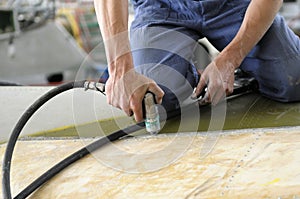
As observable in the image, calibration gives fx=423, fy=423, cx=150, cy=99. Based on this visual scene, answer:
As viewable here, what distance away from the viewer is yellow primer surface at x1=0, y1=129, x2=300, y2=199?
0.84 m

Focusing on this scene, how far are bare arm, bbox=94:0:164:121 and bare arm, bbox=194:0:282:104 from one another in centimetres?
24

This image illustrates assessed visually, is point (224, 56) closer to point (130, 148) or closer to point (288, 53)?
point (288, 53)

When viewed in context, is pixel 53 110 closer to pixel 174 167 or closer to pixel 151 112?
pixel 151 112

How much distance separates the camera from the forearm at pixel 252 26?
1187 mm

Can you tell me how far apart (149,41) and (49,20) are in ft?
10.5

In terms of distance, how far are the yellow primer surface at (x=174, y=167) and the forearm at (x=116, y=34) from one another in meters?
0.21

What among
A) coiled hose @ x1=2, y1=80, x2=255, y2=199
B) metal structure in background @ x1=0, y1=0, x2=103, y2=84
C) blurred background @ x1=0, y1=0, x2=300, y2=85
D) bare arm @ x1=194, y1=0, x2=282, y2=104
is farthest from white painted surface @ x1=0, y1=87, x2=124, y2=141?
metal structure in background @ x1=0, y1=0, x2=103, y2=84

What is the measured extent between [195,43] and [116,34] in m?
0.44

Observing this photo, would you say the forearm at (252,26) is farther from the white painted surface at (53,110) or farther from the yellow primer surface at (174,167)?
the white painted surface at (53,110)

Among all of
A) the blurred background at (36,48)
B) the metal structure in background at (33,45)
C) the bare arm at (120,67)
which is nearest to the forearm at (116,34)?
the bare arm at (120,67)

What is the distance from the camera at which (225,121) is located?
121 centimetres

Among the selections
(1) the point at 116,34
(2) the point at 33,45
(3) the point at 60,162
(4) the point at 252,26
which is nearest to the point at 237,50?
(4) the point at 252,26

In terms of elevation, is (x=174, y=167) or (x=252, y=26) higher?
(x=252, y=26)

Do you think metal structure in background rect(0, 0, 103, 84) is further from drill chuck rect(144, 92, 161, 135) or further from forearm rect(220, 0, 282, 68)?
drill chuck rect(144, 92, 161, 135)
